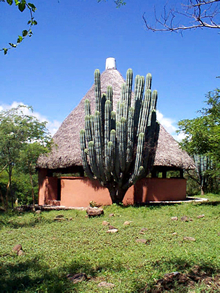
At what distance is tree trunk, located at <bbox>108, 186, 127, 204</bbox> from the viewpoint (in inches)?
475

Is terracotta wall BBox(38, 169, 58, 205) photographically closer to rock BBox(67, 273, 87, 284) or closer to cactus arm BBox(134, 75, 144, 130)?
cactus arm BBox(134, 75, 144, 130)

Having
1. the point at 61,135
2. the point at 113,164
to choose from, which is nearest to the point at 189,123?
the point at 113,164

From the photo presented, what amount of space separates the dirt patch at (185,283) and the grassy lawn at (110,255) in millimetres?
12

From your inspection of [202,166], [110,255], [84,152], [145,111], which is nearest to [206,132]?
[145,111]

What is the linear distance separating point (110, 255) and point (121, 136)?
5.86 meters

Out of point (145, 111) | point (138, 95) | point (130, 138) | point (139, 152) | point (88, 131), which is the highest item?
point (138, 95)

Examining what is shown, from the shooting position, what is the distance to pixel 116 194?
1216cm

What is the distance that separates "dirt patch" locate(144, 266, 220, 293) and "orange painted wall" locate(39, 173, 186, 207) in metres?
8.75

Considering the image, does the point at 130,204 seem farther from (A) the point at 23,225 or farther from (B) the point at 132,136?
(A) the point at 23,225

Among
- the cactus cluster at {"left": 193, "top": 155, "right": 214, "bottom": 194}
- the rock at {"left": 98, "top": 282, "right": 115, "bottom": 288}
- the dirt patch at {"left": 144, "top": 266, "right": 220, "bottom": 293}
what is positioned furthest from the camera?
the cactus cluster at {"left": 193, "top": 155, "right": 214, "bottom": 194}

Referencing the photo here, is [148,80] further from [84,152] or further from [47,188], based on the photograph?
[47,188]

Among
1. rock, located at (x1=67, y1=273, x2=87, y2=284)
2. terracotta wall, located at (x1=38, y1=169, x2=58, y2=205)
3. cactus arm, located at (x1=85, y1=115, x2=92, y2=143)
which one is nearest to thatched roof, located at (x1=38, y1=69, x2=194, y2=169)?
terracotta wall, located at (x1=38, y1=169, x2=58, y2=205)

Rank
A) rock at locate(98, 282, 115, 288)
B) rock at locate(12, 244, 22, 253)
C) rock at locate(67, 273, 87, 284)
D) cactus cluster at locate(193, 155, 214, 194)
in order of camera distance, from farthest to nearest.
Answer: cactus cluster at locate(193, 155, 214, 194)
rock at locate(12, 244, 22, 253)
rock at locate(67, 273, 87, 284)
rock at locate(98, 282, 115, 288)

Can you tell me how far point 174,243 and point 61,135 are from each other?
393 inches
